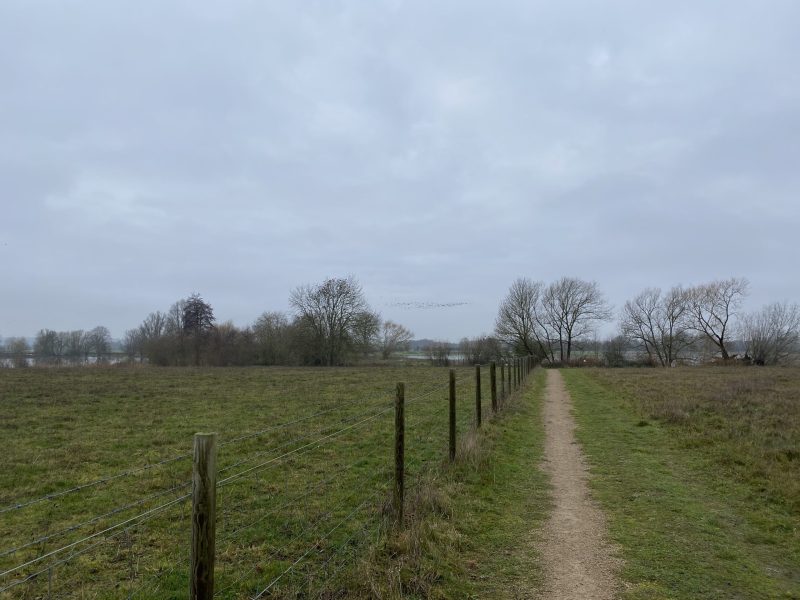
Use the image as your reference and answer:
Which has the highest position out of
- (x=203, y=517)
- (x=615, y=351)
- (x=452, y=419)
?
(x=615, y=351)

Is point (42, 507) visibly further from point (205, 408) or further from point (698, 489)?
point (205, 408)

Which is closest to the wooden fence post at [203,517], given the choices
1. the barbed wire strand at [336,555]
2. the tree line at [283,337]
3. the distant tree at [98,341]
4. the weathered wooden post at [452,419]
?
the barbed wire strand at [336,555]

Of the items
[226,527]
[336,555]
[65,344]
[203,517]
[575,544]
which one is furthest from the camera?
[65,344]

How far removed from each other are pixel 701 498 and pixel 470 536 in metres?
3.63

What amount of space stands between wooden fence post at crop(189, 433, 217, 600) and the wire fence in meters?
0.04

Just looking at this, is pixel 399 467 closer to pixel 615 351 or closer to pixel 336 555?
pixel 336 555

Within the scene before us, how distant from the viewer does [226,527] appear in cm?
627

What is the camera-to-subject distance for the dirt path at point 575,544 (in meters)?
4.55

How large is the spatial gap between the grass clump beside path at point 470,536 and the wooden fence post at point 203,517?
170cm

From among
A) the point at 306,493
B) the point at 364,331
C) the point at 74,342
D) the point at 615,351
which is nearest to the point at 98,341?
the point at 74,342

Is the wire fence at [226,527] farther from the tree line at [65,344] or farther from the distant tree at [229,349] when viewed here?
the tree line at [65,344]

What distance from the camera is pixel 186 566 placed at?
5336 millimetres

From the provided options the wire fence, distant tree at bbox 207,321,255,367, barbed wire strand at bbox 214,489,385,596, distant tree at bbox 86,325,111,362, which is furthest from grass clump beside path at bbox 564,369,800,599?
distant tree at bbox 86,325,111,362

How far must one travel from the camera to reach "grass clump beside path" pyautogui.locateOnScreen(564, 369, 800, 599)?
15.5ft
